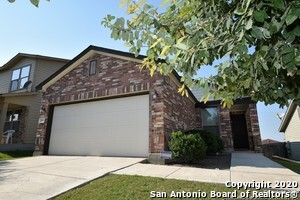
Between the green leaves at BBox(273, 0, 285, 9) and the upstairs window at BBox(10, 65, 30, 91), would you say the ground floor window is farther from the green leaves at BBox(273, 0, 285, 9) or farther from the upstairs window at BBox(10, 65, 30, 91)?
the green leaves at BBox(273, 0, 285, 9)

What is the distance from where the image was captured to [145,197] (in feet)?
10.9

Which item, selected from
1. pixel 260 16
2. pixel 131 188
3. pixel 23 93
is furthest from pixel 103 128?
pixel 23 93

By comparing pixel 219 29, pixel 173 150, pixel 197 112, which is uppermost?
pixel 197 112

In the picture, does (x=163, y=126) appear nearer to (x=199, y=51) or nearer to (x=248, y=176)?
(x=248, y=176)

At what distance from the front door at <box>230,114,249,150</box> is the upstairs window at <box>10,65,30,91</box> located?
644 inches

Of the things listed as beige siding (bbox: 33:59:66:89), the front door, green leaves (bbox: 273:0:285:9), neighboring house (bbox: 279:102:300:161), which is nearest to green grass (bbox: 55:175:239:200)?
green leaves (bbox: 273:0:285:9)

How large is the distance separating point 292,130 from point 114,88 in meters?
17.1

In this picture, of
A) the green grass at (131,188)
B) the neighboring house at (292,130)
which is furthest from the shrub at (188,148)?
the neighboring house at (292,130)

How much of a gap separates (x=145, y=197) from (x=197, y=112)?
9618mm

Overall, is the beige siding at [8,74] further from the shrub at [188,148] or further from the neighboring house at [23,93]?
the shrub at [188,148]

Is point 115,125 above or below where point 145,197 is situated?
above

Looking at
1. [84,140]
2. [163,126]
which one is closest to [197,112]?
[163,126]

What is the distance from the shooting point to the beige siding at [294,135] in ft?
50.6

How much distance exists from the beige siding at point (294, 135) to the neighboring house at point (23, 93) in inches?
785
